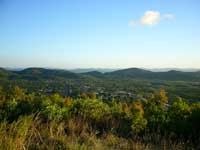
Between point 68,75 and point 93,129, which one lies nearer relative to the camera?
point 93,129

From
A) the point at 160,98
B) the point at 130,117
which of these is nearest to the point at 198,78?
the point at 160,98

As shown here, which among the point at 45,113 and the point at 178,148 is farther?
the point at 45,113

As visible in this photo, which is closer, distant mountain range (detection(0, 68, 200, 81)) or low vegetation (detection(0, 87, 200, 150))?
low vegetation (detection(0, 87, 200, 150))

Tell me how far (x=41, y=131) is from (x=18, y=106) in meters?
3.55

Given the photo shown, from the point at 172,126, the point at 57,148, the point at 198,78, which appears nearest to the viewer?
the point at 57,148

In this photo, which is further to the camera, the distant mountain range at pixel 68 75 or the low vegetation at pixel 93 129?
the distant mountain range at pixel 68 75

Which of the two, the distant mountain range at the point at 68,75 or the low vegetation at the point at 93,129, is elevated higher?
the low vegetation at the point at 93,129

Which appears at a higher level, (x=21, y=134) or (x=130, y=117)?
(x=21, y=134)

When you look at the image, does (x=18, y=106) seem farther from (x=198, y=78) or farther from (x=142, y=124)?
(x=198, y=78)

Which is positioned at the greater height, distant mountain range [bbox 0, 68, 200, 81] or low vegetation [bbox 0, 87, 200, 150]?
low vegetation [bbox 0, 87, 200, 150]

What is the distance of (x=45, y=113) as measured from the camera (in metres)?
5.34

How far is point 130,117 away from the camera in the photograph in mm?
5516

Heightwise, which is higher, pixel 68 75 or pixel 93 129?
pixel 93 129

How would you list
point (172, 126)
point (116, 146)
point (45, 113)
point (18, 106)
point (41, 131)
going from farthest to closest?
1. point (18, 106)
2. point (45, 113)
3. point (172, 126)
4. point (41, 131)
5. point (116, 146)
